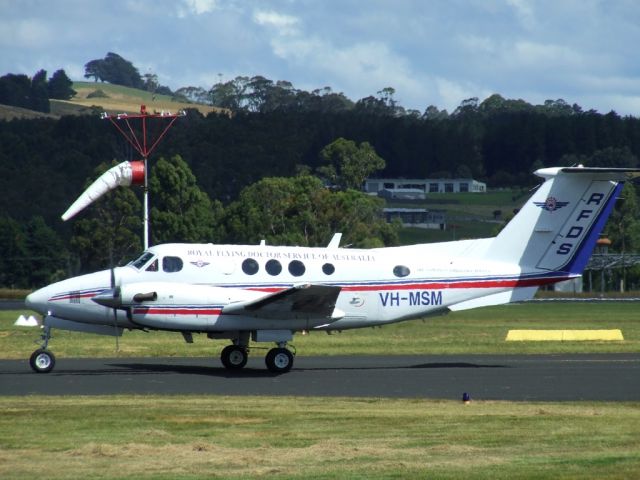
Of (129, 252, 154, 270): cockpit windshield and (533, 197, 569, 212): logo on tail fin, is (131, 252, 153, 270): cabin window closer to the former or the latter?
(129, 252, 154, 270): cockpit windshield

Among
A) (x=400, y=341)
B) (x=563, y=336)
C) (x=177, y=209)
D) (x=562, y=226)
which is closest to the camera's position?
(x=562, y=226)

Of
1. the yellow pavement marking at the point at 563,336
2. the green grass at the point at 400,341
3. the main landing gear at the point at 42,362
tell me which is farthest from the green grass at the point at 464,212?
the main landing gear at the point at 42,362

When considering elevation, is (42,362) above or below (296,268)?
below

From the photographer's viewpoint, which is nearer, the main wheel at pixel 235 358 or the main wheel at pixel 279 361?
the main wheel at pixel 279 361

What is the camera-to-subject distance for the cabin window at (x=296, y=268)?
955 inches

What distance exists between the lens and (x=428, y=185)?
14525 centimetres

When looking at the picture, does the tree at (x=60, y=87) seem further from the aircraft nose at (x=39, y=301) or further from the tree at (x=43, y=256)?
the aircraft nose at (x=39, y=301)

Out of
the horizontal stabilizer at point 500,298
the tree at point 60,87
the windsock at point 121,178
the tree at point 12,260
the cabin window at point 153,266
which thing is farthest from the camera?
the tree at point 60,87

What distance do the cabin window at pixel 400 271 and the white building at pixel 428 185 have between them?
117 m

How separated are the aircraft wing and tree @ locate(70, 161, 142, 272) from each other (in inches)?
1935

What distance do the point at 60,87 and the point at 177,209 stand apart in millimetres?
131757

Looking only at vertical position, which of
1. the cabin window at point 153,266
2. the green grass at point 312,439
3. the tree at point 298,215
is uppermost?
the tree at point 298,215

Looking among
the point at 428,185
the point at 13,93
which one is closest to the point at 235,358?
the point at 428,185

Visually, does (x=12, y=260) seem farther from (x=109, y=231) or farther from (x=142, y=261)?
(x=142, y=261)
